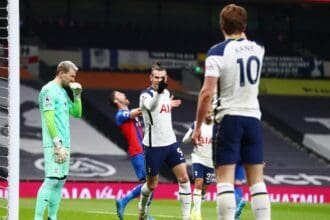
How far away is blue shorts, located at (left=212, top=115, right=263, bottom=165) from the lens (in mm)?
7801

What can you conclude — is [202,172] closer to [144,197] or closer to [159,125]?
[144,197]

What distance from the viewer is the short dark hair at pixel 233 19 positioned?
779 cm

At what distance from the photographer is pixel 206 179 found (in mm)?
13656

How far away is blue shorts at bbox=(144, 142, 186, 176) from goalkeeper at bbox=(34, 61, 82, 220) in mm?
1733

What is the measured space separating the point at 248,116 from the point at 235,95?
0.21 meters

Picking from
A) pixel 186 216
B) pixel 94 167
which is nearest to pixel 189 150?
pixel 94 167

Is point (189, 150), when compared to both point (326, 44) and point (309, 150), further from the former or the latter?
point (326, 44)

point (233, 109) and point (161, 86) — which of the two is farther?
point (161, 86)

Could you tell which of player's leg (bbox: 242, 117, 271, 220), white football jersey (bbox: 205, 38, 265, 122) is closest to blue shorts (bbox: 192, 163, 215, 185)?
player's leg (bbox: 242, 117, 271, 220)

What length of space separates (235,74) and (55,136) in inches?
104

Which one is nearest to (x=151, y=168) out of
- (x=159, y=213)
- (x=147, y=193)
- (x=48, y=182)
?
(x=147, y=193)

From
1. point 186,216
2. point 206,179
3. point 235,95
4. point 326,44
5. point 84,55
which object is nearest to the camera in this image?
point 235,95

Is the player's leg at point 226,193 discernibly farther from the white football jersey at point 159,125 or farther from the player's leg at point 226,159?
the white football jersey at point 159,125

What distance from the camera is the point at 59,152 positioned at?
9.73m
